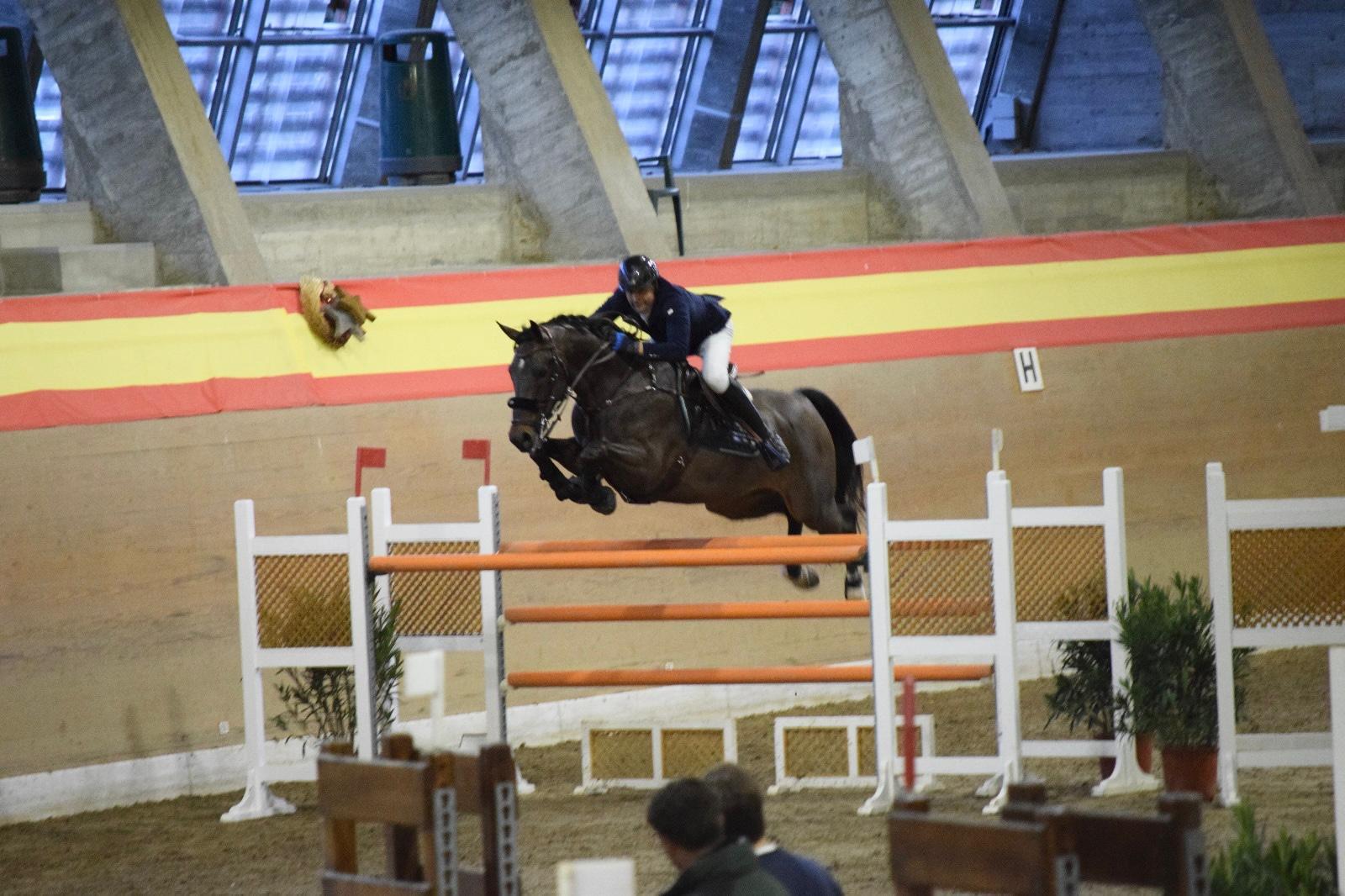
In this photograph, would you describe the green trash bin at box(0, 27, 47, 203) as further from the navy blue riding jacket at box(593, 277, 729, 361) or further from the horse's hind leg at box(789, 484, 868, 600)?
the horse's hind leg at box(789, 484, 868, 600)

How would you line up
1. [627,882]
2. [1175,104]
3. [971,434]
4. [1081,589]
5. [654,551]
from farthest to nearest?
1. [1175,104]
2. [971,434]
3. [1081,589]
4. [654,551]
5. [627,882]

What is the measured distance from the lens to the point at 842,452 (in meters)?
7.78

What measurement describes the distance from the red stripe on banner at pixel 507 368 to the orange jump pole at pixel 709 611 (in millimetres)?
2022

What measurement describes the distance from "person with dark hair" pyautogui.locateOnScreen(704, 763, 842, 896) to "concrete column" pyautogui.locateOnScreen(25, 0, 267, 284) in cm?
620

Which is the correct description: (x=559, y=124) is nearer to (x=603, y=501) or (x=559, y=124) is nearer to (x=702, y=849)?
(x=603, y=501)

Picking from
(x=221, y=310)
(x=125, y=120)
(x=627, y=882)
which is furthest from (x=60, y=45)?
(x=627, y=882)

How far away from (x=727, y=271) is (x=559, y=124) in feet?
5.71

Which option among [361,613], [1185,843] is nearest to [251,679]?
[361,613]

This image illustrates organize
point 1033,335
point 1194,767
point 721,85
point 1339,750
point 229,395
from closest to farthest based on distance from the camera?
point 1339,750 → point 1194,767 → point 229,395 → point 1033,335 → point 721,85

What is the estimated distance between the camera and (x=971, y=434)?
1052 centimetres

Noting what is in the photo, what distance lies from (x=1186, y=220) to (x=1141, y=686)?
7820mm

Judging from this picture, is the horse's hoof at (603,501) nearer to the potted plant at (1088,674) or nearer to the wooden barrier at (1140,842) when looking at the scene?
the potted plant at (1088,674)

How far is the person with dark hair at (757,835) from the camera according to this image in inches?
136

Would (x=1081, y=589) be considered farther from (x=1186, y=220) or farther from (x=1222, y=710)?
(x=1186, y=220)
